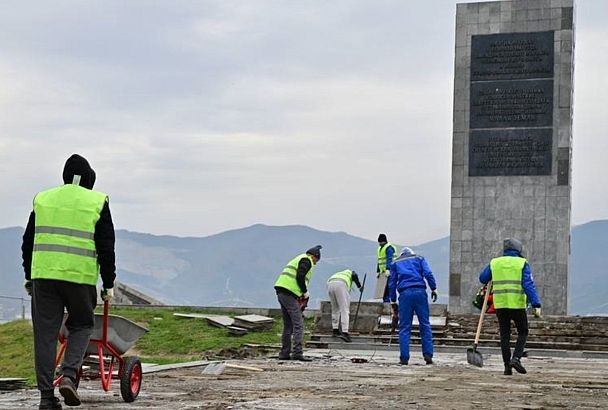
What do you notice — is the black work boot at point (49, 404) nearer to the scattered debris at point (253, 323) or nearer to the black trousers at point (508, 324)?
the black trousers at point (508, 324)

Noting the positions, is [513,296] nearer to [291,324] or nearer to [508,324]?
[508,324]

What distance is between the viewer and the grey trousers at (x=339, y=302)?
20.7 meters

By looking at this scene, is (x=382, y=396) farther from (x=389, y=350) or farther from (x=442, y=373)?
(x=389, y=350)

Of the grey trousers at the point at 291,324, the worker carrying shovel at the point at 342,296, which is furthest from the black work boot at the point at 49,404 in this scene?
the worker carrying shovel at the point at 342,296

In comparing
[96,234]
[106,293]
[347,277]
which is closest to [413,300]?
[347,277]

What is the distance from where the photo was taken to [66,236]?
9.01m

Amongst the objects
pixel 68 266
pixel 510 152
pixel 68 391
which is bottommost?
pixel 68 391

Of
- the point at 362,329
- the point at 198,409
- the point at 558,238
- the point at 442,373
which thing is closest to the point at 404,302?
the point at 442,373

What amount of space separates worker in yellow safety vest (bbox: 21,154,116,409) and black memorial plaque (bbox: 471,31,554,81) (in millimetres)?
19500

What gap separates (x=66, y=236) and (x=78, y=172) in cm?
55

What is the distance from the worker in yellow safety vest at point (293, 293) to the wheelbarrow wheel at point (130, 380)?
717 centimetres

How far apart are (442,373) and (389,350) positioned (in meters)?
6.30

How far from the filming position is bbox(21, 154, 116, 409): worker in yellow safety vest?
893 centimetres

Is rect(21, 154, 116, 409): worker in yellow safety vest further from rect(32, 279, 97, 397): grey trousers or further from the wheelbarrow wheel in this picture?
the wheelbarrow wheel
